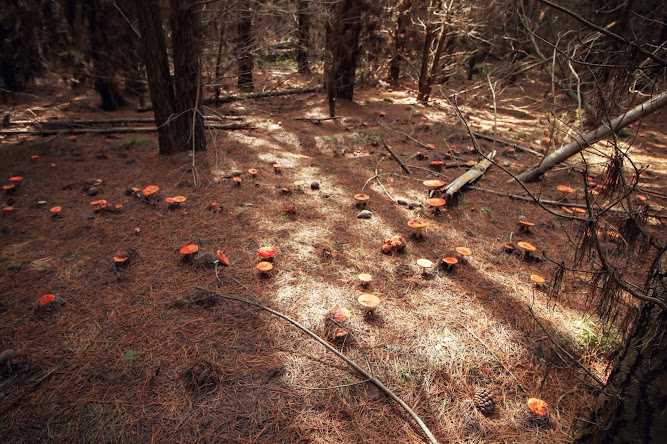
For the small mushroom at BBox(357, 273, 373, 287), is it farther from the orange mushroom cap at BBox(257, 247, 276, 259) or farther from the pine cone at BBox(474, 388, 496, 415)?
the pine cone at BBox(474, 388, 496, 415)

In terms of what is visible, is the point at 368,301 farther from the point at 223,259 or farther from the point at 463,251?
the point at 223,259

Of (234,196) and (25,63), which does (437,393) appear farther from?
(25,63)

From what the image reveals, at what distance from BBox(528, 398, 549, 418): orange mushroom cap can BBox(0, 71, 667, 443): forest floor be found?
0.23 ft

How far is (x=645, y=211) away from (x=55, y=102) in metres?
14.8

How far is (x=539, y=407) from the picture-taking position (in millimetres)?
2518

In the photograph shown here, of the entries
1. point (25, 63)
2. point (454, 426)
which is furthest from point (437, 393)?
point (25, 63)

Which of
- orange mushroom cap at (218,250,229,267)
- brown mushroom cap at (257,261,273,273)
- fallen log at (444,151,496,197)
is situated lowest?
orange mushroom cap at (218,250,229,267)

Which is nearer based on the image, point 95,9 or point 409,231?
point 409,231

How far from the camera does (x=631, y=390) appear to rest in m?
1.88

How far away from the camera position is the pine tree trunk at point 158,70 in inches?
247

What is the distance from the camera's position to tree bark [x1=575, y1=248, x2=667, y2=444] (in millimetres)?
1759

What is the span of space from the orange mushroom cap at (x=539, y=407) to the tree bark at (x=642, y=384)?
1.55ft

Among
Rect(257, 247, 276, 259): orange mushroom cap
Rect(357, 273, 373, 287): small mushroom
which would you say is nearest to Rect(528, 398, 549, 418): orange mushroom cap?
Rect(357, 273, 373, 287): small mushroom

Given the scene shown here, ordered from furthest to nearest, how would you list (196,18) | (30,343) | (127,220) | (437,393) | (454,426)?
(196,18)
(127,220)
(30,343)
(437,393)
(454,426)
